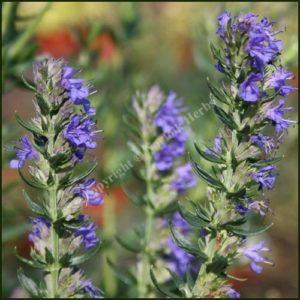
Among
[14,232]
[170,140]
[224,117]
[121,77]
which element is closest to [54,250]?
[224,117]

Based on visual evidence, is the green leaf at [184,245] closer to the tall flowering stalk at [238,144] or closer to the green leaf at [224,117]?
the tall flowering stalk at [238,144]

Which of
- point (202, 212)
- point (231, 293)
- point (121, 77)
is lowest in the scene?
point (231, 293)

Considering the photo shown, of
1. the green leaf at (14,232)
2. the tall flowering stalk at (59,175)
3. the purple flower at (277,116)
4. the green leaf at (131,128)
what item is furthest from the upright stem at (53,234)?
the green leaf at (14,232)

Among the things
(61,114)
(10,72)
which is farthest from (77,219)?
(10,72)

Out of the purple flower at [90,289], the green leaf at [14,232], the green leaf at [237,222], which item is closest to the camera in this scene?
the green leaf at [237,222]

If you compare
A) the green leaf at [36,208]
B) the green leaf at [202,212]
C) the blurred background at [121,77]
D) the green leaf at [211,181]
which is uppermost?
the blurred background at [121,77]

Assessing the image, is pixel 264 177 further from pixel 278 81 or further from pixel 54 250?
pixel 54 250

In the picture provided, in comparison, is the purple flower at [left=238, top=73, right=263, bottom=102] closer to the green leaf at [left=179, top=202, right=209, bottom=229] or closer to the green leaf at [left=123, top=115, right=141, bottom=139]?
the green leaf at [left=179, top=202, right=209, bottom=229]
